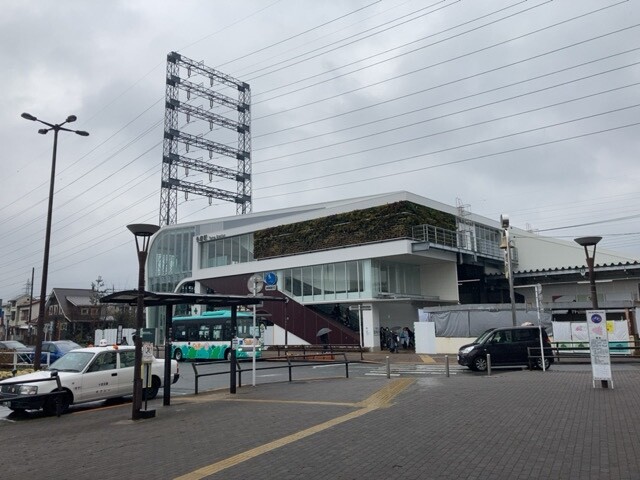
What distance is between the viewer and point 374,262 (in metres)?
40.2

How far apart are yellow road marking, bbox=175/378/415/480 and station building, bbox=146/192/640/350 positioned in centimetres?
2196

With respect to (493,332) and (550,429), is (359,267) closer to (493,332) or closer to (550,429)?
(493,332)

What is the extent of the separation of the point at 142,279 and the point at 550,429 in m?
8.83

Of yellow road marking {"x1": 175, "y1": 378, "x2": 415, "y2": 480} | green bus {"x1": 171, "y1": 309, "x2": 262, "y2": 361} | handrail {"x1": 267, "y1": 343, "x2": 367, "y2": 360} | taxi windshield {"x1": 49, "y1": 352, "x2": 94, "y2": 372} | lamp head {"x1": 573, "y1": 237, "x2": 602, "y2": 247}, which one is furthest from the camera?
handrail {"x1": 267, "y1": 343, "x2": 367, "y2": 360}

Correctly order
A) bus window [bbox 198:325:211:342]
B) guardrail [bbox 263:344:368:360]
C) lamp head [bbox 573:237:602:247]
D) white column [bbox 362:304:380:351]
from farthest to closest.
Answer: white column [bbox 362:304:380:351] < bus window [bbox 198:325:211:342] < guardrail [bbox 263:344:368:360] < lamp head [bbox 573:237:602:247]

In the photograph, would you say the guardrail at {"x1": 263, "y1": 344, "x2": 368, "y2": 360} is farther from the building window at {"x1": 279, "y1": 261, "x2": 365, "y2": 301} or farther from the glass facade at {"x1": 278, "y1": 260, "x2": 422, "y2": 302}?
the building window at {"x1": 279, "y1": 261, "x2": 365, "y2": 301}

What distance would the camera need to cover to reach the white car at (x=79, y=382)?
13.2 m

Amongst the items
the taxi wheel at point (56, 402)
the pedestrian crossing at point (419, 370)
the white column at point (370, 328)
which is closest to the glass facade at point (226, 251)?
the white column at point (370, 328)

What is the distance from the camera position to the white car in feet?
43.3

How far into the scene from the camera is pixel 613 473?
242 inches

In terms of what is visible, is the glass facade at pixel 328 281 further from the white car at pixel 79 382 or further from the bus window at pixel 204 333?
the white car at pixel 79 382

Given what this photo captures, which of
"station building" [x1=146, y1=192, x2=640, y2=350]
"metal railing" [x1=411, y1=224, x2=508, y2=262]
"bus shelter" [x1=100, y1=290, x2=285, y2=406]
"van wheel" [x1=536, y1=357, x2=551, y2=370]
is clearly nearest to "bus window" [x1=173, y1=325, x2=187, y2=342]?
"station building" [x1=146, y1=192, x2=640, y2=350]

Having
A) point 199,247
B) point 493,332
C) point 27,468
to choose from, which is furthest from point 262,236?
point 27,468

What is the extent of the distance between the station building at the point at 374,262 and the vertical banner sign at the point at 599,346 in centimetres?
2119
